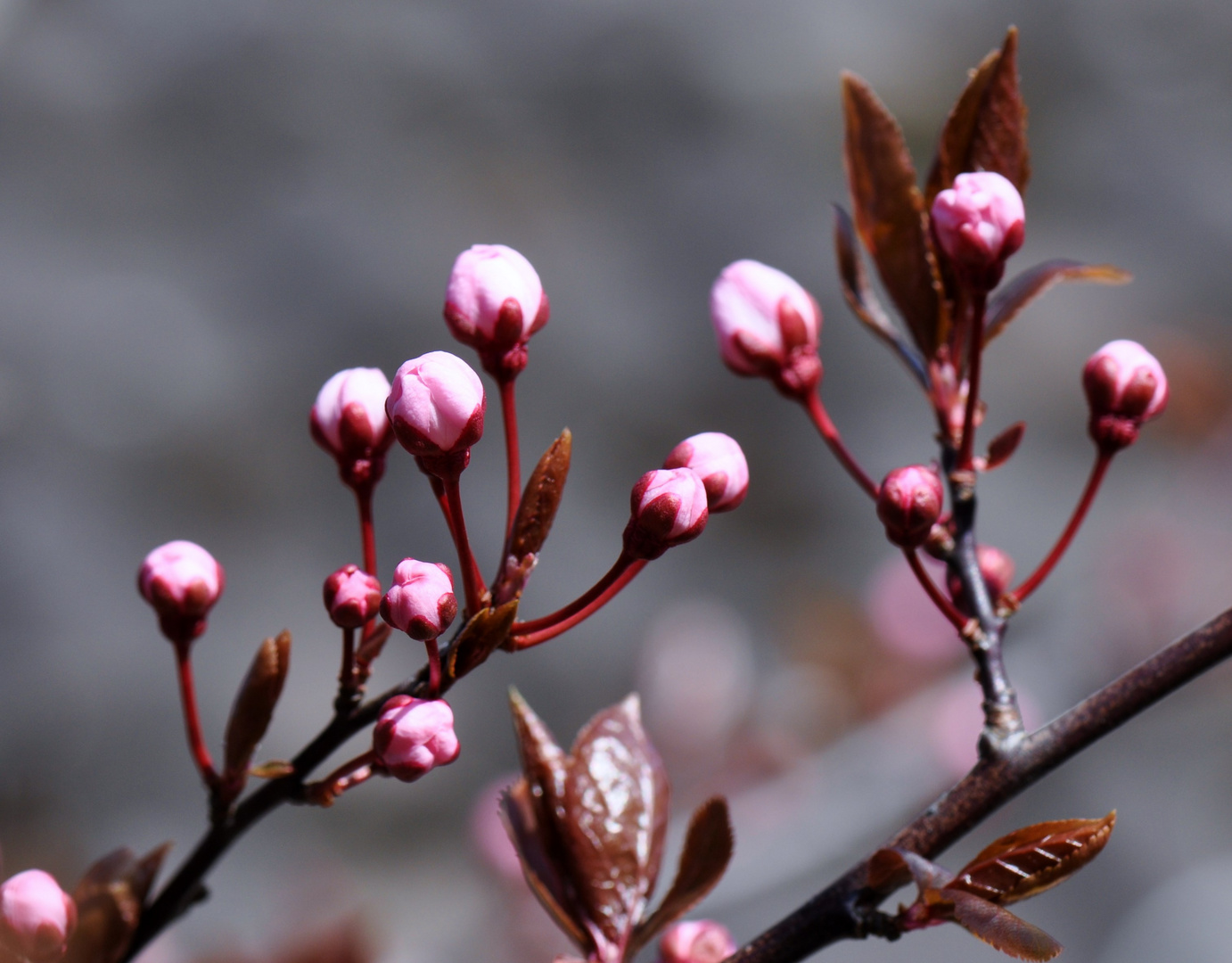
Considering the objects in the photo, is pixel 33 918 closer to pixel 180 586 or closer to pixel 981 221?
pixel 180 586

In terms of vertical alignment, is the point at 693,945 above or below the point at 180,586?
below

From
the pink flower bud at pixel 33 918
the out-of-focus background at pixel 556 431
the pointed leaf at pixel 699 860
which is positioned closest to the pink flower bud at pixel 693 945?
the pointed leaf at pixel 699 860

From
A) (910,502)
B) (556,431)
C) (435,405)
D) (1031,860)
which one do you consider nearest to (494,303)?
(435,405)

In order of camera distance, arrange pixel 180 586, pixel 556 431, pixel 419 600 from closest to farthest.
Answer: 1. pixel 419 600
2. pixel 180 586
3. pixel 556 431

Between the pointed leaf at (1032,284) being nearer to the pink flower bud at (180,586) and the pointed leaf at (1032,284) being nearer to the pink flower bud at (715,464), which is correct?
the pink flower bud at (715,464)

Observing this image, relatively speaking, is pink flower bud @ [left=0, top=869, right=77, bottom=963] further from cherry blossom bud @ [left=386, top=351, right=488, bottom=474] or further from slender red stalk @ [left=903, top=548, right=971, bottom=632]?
slender red stalk @ [left=903, top=548, right=971, bottom=632]

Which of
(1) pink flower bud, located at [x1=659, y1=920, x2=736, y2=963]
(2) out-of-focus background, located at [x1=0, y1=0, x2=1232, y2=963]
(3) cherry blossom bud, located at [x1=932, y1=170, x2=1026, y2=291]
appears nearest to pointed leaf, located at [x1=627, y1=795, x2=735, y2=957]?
(1) pink flower bud, located at [x1=659, y1=920, x2=736, y2=963]

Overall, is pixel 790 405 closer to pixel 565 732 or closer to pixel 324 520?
pixel 565 732
